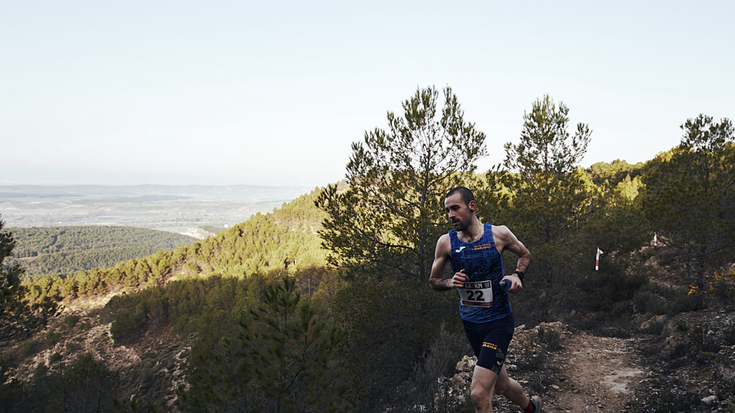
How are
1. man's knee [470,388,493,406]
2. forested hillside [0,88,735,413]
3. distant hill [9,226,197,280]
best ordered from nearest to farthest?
man's knee [470,388,493,406], forested hillside [0,88,735,413], distant hill [9,226,197,280]

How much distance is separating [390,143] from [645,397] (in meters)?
7.48

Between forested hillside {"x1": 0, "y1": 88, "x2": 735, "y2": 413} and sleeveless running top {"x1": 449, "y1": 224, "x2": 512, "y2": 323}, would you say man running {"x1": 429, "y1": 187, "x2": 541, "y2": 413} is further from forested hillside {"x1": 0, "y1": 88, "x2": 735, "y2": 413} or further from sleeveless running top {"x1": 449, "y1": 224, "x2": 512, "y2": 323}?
forested hillside {"x1": 0, "y1": 88, "x2": 735, "y2": 413}

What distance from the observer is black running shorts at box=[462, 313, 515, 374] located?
287cm

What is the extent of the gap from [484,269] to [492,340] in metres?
0.57

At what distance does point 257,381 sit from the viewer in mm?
6820

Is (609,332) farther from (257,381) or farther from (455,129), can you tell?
(257,381)

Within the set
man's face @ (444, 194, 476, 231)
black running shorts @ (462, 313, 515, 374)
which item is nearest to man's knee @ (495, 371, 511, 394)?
black running shorts @ (462, 313, 515, 374)

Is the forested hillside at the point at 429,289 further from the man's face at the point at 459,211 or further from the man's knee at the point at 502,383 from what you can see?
the man's face at the point at 459,211

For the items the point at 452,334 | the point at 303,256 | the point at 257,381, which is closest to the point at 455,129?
the point at 452,334

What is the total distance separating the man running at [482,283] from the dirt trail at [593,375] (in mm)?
3221

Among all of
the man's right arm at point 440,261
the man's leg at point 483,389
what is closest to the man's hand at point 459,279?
the man's right arm at point 440,261

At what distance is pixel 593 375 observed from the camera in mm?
6445

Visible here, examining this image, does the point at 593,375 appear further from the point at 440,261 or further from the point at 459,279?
the point at 459,279

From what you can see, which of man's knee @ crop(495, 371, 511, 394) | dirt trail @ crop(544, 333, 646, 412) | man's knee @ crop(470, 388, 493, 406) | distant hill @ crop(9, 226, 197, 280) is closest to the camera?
man's knee @ crop(470, 388, 493, 406)
